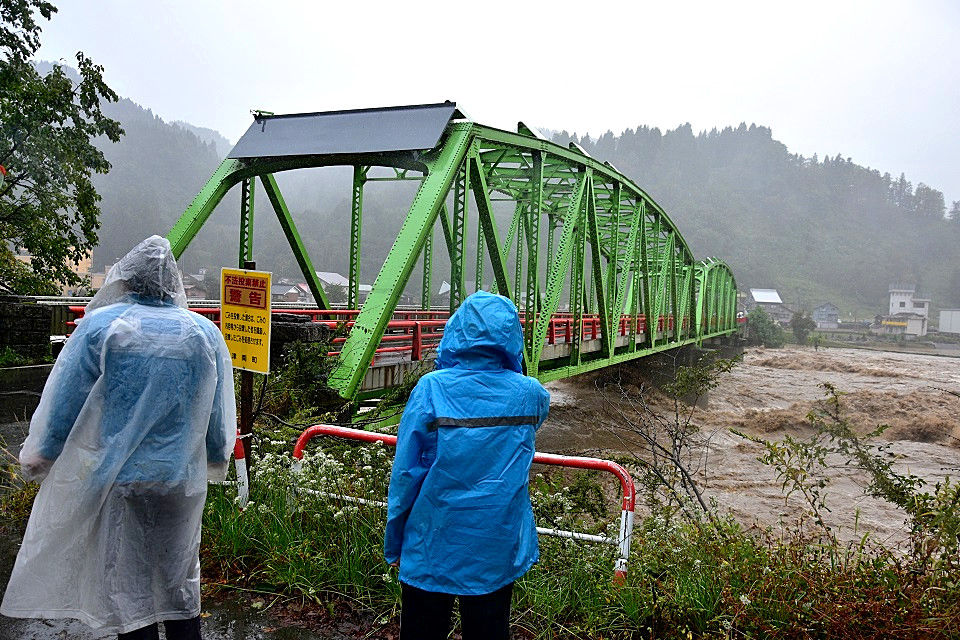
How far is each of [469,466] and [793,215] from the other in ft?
496

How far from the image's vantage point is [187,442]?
2520 millimetres

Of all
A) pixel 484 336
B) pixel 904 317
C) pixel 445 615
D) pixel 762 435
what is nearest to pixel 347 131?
pixel 484 336

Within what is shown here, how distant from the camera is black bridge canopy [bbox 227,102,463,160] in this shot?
868cm

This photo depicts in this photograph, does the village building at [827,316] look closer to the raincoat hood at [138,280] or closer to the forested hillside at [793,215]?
the forested hillside at [793,215]

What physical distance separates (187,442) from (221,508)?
2081 millimetres

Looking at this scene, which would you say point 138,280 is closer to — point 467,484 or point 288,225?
point 467,484

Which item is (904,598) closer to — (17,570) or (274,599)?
(274,599)

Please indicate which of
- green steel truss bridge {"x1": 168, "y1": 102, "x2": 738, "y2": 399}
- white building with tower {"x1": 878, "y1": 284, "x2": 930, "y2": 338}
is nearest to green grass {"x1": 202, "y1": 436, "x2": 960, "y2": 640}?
green steel truss bridge {"x1": 168, "y1": 102, "x2": 738, "y2": 399}

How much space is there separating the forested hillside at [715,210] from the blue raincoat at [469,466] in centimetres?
5689

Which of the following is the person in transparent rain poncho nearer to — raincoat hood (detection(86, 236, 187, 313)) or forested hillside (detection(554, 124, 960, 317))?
raincoat hood (detection(86, 236, 187, 313))

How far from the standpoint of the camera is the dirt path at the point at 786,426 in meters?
11.6

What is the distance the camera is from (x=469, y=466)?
2.17 m

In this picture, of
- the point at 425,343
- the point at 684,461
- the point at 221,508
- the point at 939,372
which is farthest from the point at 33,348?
the point at 939,372

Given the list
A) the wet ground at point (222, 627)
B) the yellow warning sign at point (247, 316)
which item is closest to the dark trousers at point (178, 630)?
the wet ground at point (222, 627)
